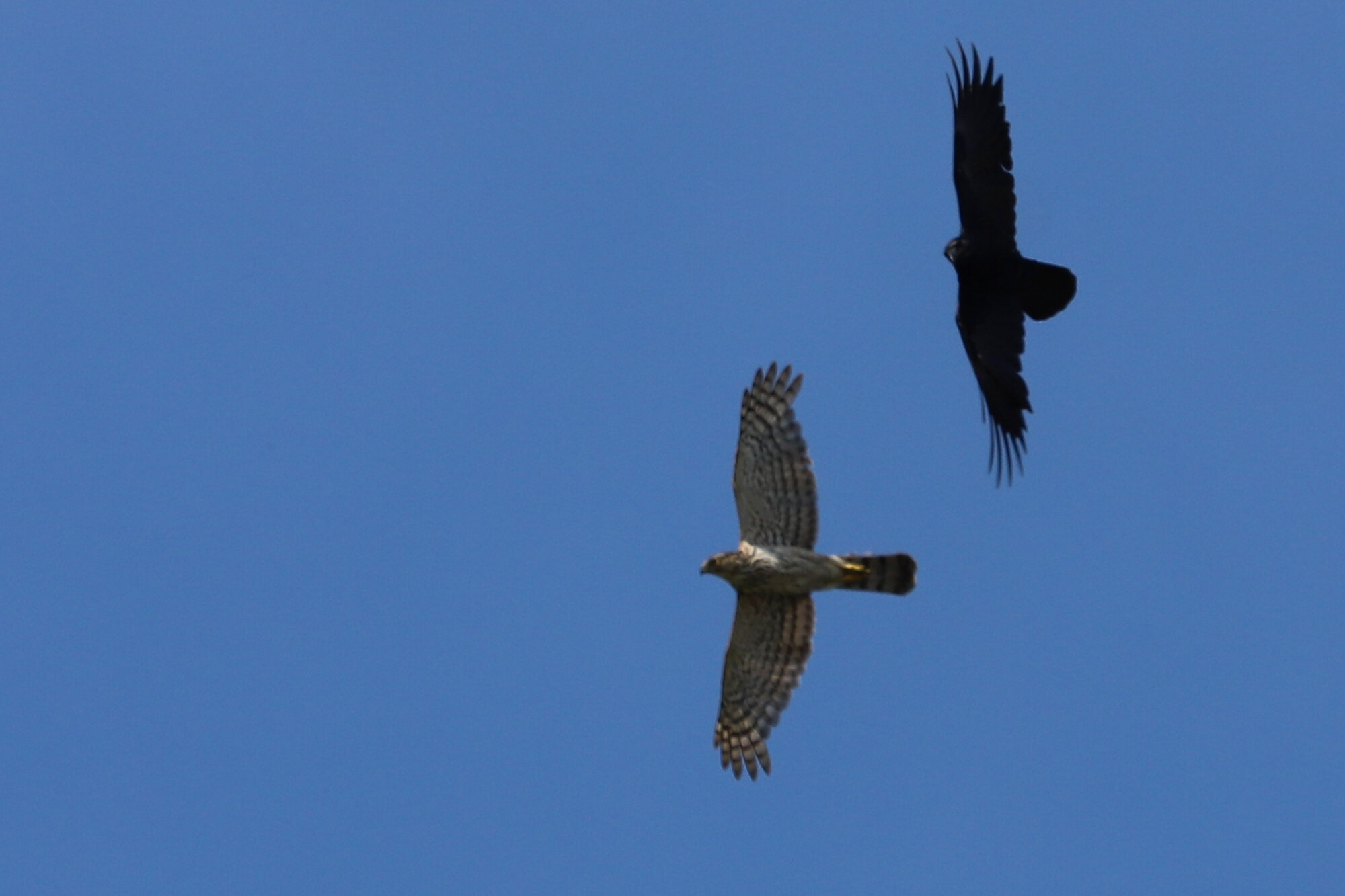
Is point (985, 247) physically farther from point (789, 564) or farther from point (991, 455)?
point (789, 564)

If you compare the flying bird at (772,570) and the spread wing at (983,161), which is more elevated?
the spread wing at (983,161)

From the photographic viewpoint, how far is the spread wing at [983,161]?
12.1 meters

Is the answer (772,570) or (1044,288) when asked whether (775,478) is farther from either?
(1044,288)

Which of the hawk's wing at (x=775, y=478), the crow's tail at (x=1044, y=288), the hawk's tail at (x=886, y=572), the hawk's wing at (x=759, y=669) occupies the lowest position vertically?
the hawk's wing at (x=759, y=669)

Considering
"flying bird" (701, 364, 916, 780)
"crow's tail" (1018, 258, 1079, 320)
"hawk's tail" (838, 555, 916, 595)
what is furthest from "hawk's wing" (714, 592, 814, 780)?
"crow's tail" (1018, 258, 1079, 320)

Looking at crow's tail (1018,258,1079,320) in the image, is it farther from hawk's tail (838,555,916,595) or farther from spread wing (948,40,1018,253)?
hawk's tail (838,555,916,595)

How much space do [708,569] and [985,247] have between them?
3.36 metres

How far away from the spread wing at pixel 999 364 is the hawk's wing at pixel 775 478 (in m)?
1.37

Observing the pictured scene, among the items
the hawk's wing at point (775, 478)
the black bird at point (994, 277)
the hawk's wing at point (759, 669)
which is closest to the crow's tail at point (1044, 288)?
the black bird at point (994, 277)

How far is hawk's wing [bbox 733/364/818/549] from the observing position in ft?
37.9

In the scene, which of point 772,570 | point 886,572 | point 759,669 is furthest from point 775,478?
point 759,669

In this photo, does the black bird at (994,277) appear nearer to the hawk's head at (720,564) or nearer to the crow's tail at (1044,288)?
the crow's tail at (1044,288)

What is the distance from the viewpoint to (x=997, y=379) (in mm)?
11742

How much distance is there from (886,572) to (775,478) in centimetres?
109
